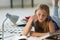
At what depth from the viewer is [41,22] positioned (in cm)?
192

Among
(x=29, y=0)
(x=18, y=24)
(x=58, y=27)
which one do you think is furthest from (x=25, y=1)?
(x=58, y=27)

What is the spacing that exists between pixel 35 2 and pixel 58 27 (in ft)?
13.3

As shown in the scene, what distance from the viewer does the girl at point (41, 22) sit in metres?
1.86

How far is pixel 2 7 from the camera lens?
20.1ft

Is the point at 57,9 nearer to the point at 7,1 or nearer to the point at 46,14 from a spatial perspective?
the point at 46,14

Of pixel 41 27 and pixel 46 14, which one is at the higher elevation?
pixel 46 14

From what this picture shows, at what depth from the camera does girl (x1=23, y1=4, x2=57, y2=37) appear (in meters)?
1.86

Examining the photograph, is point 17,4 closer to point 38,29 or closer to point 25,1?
point 25,1

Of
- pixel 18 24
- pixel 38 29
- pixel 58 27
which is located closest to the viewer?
pixel 38 29

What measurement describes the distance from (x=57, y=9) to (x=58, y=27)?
47cm

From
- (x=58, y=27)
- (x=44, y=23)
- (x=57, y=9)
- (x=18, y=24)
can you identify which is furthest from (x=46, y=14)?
Result: (x=18, y=24)

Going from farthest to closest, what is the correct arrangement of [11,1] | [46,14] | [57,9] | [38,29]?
[11,1], [57,9], [38,29], [46,14]

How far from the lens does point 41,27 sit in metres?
1.97

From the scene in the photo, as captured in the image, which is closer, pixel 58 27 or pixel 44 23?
pixel 44 23
